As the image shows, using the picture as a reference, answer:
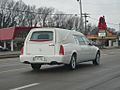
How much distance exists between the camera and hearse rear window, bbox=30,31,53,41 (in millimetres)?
14916

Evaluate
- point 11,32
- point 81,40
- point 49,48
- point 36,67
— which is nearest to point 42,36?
point 49,48

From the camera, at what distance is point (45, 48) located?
48.1ft

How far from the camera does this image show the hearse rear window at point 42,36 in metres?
14.9

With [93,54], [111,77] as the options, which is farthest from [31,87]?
[93,54]

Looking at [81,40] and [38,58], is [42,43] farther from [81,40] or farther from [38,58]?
[81,40]

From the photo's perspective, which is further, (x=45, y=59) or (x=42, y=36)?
(x=42, y=36)

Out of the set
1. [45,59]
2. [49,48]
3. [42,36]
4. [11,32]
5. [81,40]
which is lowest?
[11,32]

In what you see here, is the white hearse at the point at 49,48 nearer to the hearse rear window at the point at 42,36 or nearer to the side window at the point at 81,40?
the hearse rear window at the point at 42,36

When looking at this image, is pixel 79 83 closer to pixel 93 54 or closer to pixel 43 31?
pixel 43 31

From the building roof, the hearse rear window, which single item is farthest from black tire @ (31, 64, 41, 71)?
the building roof

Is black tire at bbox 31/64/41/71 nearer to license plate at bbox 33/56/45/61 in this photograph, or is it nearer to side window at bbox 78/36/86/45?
license plate at bbox 33/56/45/61

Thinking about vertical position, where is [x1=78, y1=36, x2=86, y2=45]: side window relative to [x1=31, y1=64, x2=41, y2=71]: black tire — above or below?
above

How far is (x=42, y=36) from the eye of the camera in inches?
593

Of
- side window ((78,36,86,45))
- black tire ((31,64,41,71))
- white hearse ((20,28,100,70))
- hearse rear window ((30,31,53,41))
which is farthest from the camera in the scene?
side window ((78,36,86,45))
